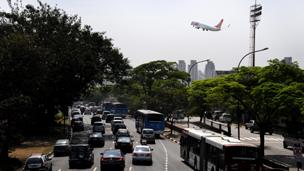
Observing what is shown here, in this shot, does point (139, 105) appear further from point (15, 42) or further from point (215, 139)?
point (215, 139)

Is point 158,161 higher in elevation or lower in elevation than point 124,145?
lower

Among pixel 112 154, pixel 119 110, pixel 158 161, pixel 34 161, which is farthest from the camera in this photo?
pixel 119 110

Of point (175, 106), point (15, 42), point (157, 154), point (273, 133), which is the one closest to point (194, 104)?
point (175, 106)

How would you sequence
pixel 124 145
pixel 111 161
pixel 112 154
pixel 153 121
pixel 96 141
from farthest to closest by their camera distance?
pixel 153 121 → pixel 96 141 → pixel 124 145 → pixel 112 154 → pixel 111 161

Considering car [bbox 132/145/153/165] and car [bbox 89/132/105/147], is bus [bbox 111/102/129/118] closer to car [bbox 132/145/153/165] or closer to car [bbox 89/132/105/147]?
car [bbox 89/132/105/147]

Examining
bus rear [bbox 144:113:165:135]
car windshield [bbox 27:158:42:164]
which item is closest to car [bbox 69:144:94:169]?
car windshield [bbox 27:158:42:164]

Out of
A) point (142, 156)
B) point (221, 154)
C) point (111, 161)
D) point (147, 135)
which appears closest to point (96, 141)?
point (147, 135)

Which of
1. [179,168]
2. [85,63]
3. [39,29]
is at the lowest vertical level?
[179,168]

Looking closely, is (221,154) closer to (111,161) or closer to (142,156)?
(111,161)
